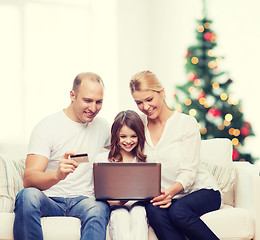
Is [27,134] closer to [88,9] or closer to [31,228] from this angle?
[88,9]

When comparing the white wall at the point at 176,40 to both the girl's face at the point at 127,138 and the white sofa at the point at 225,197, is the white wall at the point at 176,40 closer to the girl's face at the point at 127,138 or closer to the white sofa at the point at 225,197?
the white sofa at the point at 225,197

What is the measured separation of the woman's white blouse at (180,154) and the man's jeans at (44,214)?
0.38 m

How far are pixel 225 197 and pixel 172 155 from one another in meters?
0.51

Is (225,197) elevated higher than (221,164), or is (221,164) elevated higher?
(221,164)

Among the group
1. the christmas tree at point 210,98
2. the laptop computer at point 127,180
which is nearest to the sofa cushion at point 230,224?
the laptop computer at point 127,180

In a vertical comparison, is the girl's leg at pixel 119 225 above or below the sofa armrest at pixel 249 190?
below

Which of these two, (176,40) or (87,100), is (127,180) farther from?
(176,40)

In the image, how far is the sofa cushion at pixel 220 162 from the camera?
256cm

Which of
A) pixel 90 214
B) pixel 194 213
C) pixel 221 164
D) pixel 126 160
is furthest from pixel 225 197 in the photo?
pixel 90 214

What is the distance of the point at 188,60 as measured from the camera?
4309mm

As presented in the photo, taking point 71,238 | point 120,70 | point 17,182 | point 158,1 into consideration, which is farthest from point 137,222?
point 158,1

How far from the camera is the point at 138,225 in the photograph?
6.73 feet

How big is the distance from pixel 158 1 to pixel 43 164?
360 cm

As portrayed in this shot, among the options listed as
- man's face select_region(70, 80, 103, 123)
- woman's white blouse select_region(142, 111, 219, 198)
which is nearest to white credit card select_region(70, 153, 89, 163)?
man's face select_region(70, 80, 103, 123)
